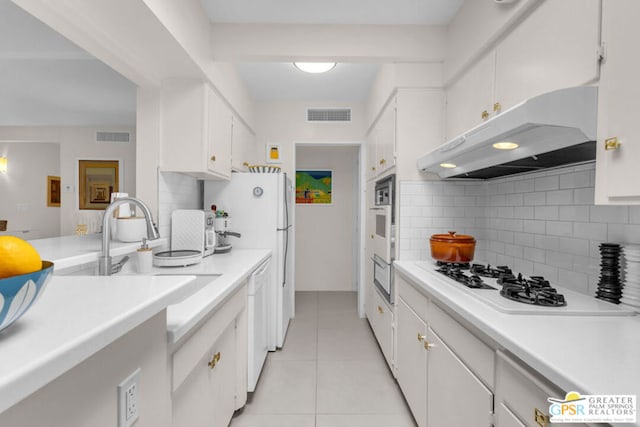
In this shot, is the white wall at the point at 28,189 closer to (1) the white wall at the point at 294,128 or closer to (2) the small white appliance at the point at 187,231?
(2) the small white appliance at the point at 187,231

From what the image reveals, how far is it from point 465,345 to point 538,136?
86 cm

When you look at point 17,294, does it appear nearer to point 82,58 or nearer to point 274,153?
point 82,58

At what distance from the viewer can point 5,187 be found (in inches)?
52.2

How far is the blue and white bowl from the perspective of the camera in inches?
18.0

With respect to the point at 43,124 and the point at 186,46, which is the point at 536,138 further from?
the point at 43,124

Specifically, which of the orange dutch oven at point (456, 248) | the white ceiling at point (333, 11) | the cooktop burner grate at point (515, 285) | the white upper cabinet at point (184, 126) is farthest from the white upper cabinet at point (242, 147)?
the cooktop burner grate at point (515, 285)

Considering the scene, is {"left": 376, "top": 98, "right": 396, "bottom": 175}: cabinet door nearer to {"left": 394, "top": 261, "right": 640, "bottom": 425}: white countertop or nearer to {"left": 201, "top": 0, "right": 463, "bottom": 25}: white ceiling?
{"left": 201, "top": 0, "right": 463, "bottom": 25}: white ceiling

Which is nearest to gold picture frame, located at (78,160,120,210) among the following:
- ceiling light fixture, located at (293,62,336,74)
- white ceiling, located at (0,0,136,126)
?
white ceiling, located at (0,0,136,126)

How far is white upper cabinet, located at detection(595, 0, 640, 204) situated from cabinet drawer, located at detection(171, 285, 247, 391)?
1.47m

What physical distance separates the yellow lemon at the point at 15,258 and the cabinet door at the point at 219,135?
1.80 metres

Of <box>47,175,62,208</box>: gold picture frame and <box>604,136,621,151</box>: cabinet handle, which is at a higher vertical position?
<box>604,136,621,151</box>: cabinet handle

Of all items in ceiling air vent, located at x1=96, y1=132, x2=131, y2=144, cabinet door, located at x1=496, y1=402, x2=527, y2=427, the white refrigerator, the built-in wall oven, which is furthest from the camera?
the white refrigerator

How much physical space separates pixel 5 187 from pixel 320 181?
394 centimetres

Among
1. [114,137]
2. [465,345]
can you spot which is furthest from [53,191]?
[465,345]
